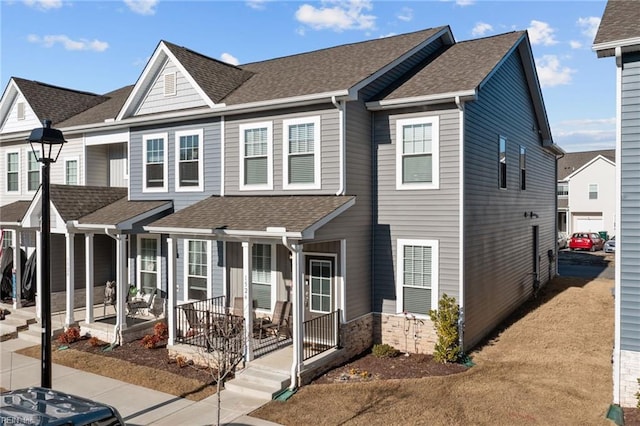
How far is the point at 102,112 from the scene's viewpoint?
19.4 meters

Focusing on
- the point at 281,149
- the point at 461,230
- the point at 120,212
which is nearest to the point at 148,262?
the point at 120,212

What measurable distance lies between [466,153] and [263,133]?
556cm

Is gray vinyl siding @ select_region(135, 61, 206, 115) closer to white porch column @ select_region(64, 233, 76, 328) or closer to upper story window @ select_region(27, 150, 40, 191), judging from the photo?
white porch column @ select_region(64, 233, 76, 328)

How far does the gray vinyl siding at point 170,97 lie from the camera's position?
14945 mm

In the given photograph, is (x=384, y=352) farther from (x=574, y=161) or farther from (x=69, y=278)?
(x=574, y=161)

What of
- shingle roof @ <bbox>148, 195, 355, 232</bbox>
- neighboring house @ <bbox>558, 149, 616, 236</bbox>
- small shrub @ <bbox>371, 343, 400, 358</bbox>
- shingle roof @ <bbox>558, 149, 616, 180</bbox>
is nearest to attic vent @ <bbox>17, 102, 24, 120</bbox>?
shingle roof @ <bbox>148, 195, 355, 232</bbox>

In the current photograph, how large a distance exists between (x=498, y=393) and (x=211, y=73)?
12327 millimetres

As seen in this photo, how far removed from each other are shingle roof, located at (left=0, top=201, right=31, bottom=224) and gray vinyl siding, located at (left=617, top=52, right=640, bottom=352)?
17.7 metres

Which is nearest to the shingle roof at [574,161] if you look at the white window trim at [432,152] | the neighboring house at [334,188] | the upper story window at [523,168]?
the upper story window at [523,168]

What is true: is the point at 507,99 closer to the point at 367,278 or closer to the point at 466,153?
the point at 466,153

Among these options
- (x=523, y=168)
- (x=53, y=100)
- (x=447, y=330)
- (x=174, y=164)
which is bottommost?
(x=447, y=330)

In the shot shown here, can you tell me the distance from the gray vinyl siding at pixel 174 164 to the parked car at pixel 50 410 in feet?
26.3

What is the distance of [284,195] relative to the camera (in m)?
13.1

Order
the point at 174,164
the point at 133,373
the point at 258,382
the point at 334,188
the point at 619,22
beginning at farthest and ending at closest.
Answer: the point at 174,164
the point at 334,188
the point at 133,373
the point at 258,382
the point at 619,22
